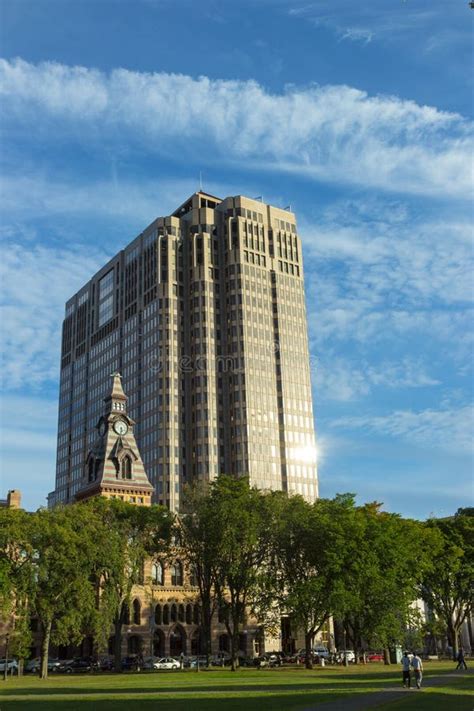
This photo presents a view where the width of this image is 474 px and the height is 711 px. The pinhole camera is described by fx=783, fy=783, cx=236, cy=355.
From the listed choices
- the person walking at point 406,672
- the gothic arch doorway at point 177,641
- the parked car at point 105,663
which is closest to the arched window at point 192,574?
the gothic arch doorway at point 177,641

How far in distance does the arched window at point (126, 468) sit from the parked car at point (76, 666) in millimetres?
33012

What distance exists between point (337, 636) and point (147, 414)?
7467cm

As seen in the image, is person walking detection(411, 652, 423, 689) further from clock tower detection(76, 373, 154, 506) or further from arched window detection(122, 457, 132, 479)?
arched window detection(122, 457, 132, 479)

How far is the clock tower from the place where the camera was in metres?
125

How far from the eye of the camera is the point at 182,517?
323 ft

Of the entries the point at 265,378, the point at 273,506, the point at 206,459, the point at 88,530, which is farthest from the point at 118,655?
the point at 265,378

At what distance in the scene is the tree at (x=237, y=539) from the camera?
89000 millimetres

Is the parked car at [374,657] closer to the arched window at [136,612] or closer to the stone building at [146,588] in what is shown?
the stone building at [146,588]

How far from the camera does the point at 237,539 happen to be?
90.3 metres

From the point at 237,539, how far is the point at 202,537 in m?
4.79

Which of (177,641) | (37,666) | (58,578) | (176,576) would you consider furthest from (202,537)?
(177,641)

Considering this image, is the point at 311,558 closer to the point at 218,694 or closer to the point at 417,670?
the point at 417,670

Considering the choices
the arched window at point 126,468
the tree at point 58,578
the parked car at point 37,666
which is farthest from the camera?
the arched window at point 126,468

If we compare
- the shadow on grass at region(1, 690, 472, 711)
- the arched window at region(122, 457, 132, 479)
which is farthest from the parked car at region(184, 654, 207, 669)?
the shadow on grass at region(1, 690, 472, 711)
